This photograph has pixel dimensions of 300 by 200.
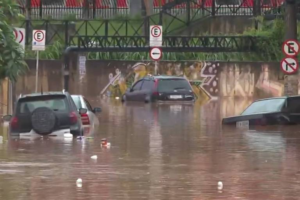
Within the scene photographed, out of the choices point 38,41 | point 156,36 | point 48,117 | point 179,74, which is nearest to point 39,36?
point 38,41

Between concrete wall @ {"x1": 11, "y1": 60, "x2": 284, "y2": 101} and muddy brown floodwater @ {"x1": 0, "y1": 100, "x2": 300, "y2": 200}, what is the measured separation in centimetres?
2084

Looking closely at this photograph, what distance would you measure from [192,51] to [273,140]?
25144 millimetres

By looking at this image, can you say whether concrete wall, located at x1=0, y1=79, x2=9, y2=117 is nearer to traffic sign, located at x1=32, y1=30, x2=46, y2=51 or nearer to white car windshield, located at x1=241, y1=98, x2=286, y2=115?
traffic sign, located at x1=32, y1=30, x2=46, y2=51

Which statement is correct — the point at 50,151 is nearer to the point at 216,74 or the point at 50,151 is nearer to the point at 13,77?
the point at 13,77

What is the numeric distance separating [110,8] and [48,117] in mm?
42418

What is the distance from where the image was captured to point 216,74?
1919 inches

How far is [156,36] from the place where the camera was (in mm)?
45062

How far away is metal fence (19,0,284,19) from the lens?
2146 inches

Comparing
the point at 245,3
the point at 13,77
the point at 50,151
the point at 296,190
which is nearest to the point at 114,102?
the point at 245,3

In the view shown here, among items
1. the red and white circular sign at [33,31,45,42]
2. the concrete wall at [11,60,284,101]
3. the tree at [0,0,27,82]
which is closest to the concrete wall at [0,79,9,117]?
the red and white circular sign at [33,31,45,42]

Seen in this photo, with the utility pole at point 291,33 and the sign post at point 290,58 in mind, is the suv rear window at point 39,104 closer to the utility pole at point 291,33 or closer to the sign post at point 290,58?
the sign post at point 290,58

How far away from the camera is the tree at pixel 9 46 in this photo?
22.1 metres

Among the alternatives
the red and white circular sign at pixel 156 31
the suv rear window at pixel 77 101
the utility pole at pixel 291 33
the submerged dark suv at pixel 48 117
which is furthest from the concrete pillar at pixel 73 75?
the submerged dark suv at pixel 48 117

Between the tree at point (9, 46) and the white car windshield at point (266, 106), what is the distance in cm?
743
